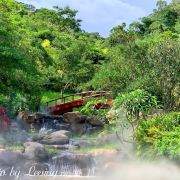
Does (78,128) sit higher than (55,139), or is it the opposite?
(55,139)

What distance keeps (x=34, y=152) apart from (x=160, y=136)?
479 centimetres

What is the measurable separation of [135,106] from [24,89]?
3901 millimetres

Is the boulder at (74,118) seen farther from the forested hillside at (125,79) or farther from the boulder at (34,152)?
the boulder at (34,152)

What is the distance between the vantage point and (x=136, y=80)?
765 inches

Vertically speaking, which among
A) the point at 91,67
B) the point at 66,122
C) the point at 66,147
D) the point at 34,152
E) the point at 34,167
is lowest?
the point at 34,167

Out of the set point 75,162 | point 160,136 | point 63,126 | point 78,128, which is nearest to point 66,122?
point 63,126

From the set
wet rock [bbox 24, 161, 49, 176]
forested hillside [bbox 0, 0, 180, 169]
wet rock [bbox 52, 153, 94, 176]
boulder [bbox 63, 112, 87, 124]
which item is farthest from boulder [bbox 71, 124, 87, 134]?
wet rock [bbox 24, 161, 49, 176]

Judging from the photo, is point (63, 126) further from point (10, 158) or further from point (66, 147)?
point (10, 158)

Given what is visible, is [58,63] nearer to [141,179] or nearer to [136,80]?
[136,80]

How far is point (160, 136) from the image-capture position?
45.5 feet

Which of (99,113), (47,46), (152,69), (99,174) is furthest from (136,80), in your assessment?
(47,46)

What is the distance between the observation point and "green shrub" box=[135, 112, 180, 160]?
1308 centimetres

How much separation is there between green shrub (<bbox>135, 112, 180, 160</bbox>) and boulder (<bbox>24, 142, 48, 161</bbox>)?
3616 mm

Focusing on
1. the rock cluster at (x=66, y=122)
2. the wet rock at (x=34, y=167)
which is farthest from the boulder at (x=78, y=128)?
the wet rock at (x=34, y=167)
